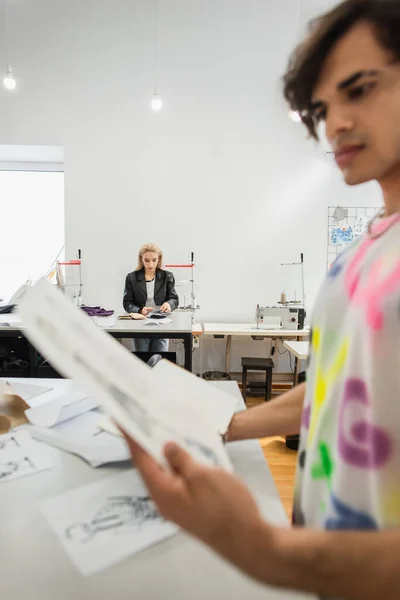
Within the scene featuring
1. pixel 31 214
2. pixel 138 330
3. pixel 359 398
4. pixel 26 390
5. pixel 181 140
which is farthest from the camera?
pixel 31 214

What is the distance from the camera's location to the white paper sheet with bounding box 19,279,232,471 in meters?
0.40

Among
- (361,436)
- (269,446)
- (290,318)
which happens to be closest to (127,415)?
(361,436)

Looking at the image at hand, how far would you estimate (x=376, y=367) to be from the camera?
17.1 inches

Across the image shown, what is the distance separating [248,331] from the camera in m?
3.74

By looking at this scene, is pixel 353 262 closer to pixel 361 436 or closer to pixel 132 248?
pixel 361 436

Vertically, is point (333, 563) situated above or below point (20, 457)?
above

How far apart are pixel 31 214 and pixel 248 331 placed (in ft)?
9.23

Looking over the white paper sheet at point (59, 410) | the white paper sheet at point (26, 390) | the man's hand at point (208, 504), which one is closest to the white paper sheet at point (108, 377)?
the man's hand at point (208, 504)

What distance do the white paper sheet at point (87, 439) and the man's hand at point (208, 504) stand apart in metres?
0.47

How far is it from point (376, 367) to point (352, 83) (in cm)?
38

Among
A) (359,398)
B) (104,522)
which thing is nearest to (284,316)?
(104,522)

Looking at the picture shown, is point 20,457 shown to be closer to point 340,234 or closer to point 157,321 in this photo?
point 157,321

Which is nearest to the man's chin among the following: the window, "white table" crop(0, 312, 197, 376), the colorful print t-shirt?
the colorful print t-shirt

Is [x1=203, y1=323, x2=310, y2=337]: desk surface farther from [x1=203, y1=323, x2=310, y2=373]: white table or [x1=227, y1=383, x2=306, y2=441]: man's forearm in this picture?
[x1=227, y1=383, x2=306, y2=441]: man's forearm
